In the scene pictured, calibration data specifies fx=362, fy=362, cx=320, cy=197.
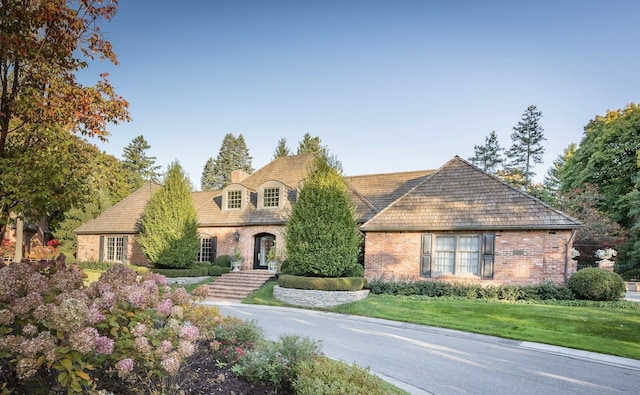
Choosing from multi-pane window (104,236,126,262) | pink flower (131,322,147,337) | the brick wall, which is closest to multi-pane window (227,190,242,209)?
multi-pane window (104,236,126,262)

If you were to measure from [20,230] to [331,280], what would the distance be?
15642 millimetres

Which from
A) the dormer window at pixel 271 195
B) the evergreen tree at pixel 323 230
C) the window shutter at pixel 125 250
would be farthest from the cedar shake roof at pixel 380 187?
the window shutter at pixel 125 250

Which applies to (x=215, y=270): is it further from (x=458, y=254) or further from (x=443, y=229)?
(x=458, y=254)

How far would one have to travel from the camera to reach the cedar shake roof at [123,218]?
24.1 metres

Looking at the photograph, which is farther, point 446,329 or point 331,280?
point 331,280

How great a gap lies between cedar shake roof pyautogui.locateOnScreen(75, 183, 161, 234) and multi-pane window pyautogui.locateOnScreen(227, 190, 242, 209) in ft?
18.2

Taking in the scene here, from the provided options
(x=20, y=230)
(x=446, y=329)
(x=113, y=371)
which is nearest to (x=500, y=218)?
(x=446, y=329)

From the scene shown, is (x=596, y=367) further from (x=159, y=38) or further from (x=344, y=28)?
(x=159, y=38)

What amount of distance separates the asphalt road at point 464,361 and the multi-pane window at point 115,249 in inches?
703

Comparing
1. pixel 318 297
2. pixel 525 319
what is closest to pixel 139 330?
pixel 525 319

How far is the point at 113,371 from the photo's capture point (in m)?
→ 3.23

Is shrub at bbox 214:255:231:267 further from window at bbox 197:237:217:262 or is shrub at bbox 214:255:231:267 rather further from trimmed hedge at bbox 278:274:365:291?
trimmed hedge at bbox 278:274:365:291

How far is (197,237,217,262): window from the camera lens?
22109mm

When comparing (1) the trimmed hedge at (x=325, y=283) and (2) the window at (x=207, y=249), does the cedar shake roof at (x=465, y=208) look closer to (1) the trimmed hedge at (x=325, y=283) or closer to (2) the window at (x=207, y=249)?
(1) the trimmed hedge at (x=325, y=283)
